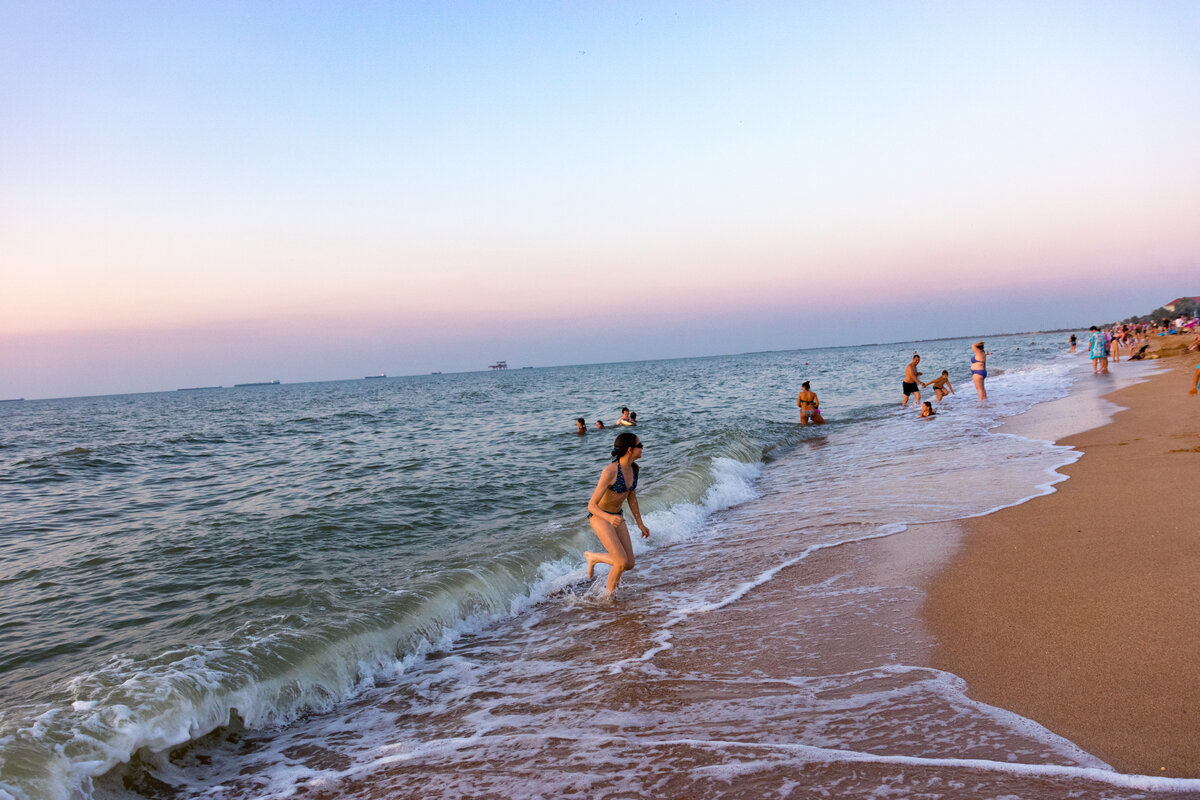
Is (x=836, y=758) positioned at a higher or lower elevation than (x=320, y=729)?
higher

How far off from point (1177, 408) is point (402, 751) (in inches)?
697

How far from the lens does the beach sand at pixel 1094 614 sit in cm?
364

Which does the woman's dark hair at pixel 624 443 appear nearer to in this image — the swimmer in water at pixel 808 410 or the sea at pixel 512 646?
the sea at pixel 512 646

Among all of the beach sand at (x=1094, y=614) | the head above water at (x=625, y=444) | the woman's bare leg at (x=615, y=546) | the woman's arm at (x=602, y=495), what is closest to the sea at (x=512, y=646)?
the beach sand at (x=1094, y=614)

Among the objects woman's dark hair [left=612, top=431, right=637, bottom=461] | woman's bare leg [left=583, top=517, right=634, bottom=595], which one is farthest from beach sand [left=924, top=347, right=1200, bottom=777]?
woman's dark hair [left=612, top=431, right=637, bottom=461]

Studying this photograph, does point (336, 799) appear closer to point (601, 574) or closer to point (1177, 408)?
point (601, 574)

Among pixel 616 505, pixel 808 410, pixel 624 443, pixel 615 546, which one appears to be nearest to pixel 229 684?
pixel 615 546

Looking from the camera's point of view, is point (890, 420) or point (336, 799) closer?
point (336, 799)

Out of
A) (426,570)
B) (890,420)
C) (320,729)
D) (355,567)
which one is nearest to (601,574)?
(426,570)

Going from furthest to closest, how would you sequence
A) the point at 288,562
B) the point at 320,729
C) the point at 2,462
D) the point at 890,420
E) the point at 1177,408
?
the point at 2,462 → the point at 890,420 → the point at 1177,408 → the point at 288,562 → the point at 320,729

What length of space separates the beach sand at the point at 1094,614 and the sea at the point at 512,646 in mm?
243

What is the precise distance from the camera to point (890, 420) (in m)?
22.3

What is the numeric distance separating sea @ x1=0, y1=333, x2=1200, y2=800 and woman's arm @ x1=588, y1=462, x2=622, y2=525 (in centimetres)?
96

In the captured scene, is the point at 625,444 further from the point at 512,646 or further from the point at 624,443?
the point at 512,646
